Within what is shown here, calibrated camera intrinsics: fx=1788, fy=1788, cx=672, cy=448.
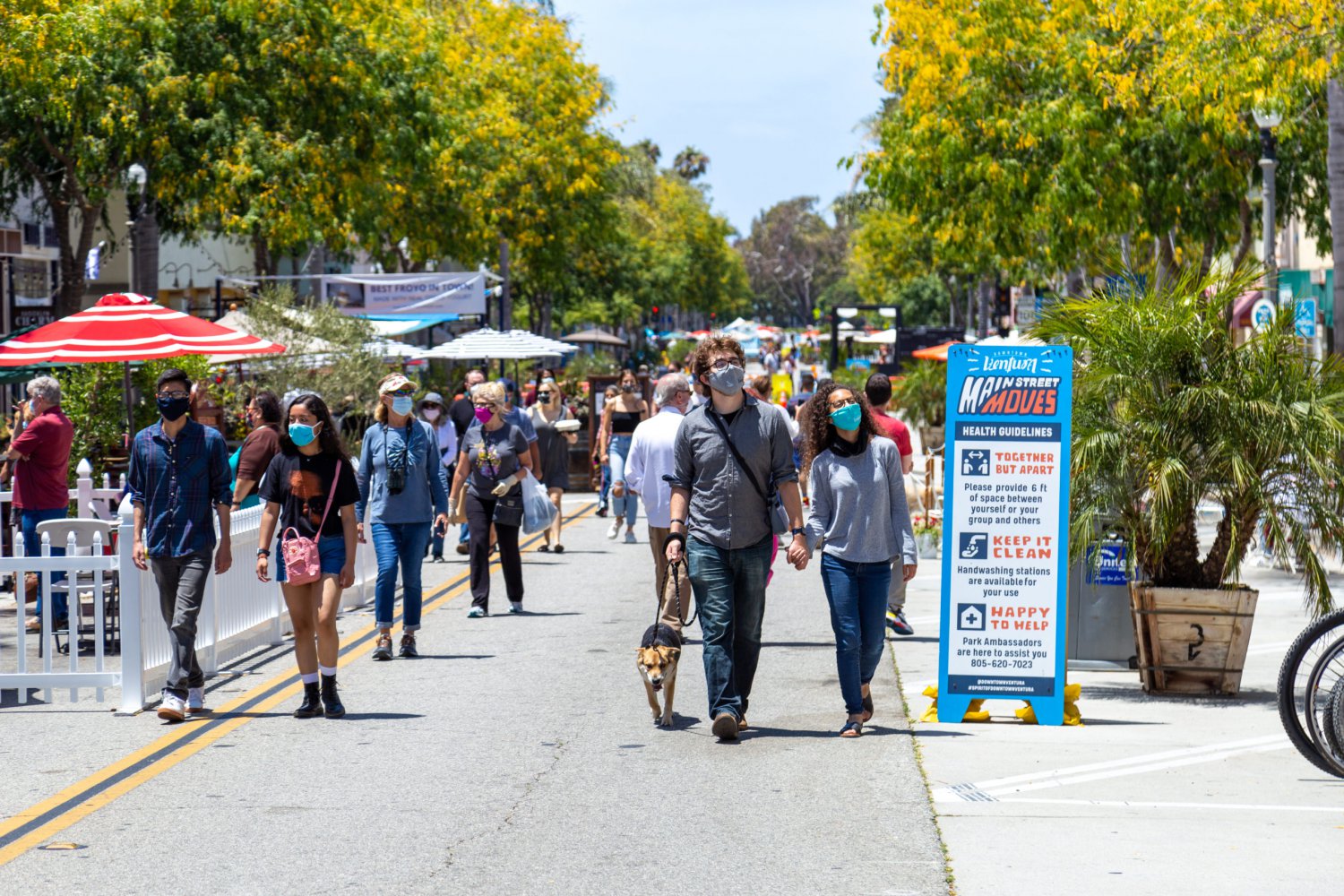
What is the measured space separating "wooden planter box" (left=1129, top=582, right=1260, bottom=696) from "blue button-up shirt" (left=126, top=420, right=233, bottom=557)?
5190mm

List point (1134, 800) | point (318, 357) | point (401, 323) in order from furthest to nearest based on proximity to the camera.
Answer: point (401, 323) → point (318, 357) → point (1134, 800)

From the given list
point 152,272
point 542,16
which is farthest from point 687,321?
point 152,272

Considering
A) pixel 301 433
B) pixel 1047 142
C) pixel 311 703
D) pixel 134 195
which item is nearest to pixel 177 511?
pixel 301 433

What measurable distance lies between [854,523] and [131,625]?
13.0ft

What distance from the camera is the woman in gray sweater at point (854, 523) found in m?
8.84

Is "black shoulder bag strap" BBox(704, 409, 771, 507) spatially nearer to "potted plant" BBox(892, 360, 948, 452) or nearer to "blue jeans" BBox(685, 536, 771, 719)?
"blue jeans" BBox(685, 536, 771, 719)

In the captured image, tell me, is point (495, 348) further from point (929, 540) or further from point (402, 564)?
point (402, 564)

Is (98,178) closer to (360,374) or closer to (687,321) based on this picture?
(360,374)

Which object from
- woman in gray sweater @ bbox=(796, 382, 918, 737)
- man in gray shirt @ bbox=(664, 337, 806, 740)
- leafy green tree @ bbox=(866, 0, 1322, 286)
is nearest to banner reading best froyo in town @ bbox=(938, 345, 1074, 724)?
woman in gray sweater @ bbox=(796, 382, 918, 737)

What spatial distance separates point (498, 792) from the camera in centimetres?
770

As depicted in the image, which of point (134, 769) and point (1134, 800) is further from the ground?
point (1134, 800)

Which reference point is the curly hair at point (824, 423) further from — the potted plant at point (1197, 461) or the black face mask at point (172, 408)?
the black face mask at point (172, 408)

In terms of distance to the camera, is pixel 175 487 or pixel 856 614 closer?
pixel 856 614

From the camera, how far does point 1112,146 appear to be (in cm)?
2284
